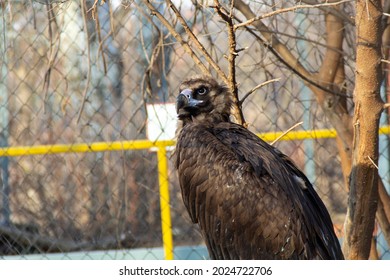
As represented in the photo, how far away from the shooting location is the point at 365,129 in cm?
417

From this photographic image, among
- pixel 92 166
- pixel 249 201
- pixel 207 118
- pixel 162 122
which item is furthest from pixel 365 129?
pixel 92 166

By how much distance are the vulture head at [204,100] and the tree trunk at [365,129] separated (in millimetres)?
971

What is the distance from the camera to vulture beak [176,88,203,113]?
488cm

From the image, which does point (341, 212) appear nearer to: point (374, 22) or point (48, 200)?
point (48, 200)

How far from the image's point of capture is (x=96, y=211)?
8.59 m

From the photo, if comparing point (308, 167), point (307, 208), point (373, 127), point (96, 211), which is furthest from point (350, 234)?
point (96, 211)

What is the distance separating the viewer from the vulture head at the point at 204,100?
16.2ft

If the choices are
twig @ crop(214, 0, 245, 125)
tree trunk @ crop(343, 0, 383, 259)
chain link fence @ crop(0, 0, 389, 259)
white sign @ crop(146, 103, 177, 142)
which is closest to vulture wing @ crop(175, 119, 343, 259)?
tree trunk @ crop(343, 0, 383, 259)

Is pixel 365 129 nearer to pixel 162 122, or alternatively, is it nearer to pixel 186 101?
pixel 186 101

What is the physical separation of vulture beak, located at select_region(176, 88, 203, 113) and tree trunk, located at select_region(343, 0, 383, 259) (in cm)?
107

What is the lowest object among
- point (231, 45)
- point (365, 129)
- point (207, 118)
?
point (365, 129)

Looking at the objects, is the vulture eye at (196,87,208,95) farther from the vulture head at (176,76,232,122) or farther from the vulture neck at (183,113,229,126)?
the vulture neck at (183,113,229,126)

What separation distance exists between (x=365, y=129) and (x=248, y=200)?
689mm
